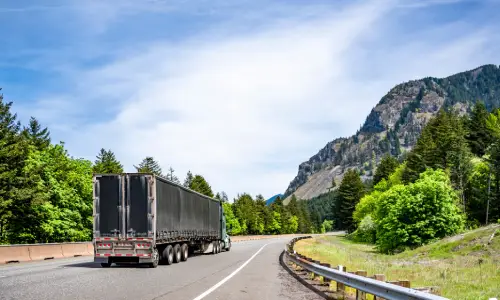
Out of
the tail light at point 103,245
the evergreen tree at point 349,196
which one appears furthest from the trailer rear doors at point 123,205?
the evergreen tree at point 349,196

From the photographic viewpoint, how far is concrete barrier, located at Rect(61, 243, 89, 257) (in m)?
30.3

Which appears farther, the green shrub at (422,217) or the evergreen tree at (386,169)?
the evergreen tree at (386,169)

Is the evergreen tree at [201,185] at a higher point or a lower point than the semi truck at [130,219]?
higher

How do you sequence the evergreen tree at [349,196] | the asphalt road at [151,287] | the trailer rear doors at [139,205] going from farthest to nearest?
the evergreen tree at [349,196] < the trailer rear doors at [139,205] < the asphalt road at [151,287]

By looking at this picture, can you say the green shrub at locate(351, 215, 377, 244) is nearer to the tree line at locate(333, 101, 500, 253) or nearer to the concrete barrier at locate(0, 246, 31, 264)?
the tree line at locate(333, 101, 500, 253)

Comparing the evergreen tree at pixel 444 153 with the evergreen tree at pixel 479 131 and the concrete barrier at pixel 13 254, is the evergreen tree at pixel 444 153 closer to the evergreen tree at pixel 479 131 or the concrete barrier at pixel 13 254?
the evergreen tree at pixel 479 131

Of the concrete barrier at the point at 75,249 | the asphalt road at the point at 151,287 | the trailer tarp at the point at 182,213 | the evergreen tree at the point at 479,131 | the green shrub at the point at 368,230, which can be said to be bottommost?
the green shrub at the point at 368,230

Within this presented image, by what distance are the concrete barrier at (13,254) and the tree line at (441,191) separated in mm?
43641

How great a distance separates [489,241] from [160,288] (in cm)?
3471

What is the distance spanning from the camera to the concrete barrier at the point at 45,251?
86.6 ft

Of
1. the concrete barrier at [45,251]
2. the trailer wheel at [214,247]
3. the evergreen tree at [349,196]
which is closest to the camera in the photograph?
the concrete barrier at [45,251]

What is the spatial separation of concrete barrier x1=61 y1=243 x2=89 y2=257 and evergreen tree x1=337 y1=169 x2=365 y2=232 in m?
104

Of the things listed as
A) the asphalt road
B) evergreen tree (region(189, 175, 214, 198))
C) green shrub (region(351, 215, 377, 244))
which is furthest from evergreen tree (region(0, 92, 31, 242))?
evergreen tree (region(189, 175, 214, 198))

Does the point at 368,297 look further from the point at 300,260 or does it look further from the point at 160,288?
the point at 300,260
